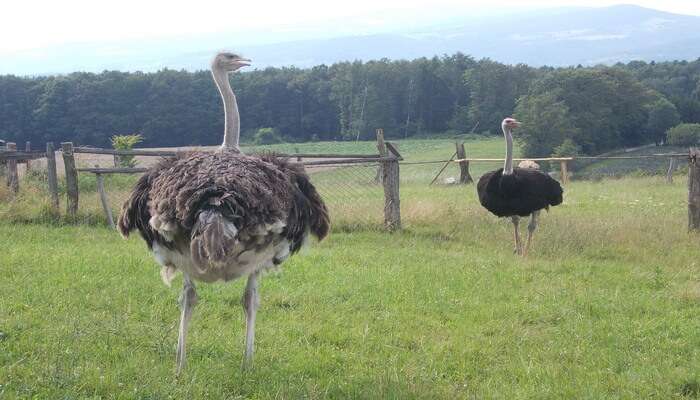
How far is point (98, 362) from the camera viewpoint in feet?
16.1

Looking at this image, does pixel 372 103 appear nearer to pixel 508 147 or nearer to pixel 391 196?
pixel 391 196

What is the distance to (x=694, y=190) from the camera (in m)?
11.1

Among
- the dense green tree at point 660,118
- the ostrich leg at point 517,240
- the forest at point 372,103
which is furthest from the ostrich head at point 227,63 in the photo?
the dense green tree at point 660,118

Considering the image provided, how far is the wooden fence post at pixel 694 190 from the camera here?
36.3ft

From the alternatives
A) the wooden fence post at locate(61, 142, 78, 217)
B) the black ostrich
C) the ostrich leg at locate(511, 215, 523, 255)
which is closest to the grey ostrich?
the ostrich leg at locate(511, 215, 523, 255)

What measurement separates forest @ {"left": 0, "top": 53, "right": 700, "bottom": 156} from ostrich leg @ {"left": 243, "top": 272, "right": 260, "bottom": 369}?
34772 millimetres

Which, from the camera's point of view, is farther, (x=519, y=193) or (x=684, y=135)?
(x=684, y=135)

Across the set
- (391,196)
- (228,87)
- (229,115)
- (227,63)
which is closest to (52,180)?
(391,196)

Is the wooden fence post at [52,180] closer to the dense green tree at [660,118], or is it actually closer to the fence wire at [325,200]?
the fence wire at [325,200]

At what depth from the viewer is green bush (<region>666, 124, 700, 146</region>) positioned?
38.2 metres

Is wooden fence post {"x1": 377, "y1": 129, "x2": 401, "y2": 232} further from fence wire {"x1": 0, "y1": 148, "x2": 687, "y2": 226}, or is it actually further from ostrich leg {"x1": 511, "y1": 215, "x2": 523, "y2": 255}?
ostrich leg {"x1": 511, "y1": 215, "x2": 523, "y2": 255}

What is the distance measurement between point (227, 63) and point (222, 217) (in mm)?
3226

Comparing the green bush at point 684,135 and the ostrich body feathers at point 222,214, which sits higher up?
the ostrich body feathers at point 222,214

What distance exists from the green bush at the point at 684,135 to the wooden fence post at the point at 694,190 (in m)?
29.0
